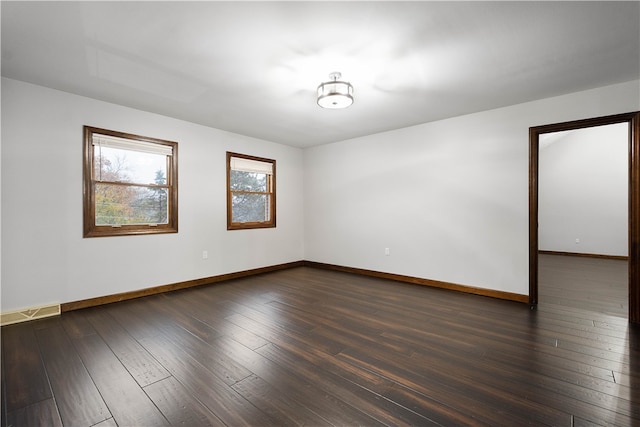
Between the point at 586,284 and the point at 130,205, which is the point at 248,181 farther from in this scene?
the point at 586,284

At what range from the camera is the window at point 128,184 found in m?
3.46

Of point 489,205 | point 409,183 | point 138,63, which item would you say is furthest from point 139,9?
point 489,205

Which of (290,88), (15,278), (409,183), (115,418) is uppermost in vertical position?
(290,88)

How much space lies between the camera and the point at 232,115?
13.1 feet

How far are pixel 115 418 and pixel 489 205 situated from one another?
14.2 ft

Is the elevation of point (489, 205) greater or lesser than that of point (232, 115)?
lesser

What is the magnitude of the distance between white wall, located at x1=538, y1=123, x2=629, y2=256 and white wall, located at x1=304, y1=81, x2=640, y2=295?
335 centimetres

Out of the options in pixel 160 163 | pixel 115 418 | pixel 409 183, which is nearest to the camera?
pixel 115 418

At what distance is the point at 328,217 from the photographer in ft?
18.8

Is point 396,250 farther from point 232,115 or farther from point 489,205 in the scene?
point 232,115

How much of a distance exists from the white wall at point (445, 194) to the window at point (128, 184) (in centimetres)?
284

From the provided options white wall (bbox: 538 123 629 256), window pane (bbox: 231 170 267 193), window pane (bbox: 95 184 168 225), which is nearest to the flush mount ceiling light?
window pane (bbox: 231 170 267 193)

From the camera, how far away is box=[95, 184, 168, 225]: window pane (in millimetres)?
3580

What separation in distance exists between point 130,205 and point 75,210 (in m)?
0.59
